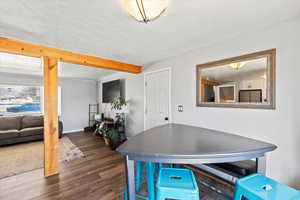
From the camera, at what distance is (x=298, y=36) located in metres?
1.41

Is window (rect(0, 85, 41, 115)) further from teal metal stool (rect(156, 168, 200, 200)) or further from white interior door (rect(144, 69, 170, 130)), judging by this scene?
teal metal stool (rect(156, 168, 200, 200))

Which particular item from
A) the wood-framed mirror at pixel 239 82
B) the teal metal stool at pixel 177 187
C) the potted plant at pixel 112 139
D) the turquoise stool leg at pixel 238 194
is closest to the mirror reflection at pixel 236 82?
the wood-framed mirror at pixel 239 82

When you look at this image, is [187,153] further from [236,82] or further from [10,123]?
[10,123]

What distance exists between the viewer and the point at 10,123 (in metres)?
3.75

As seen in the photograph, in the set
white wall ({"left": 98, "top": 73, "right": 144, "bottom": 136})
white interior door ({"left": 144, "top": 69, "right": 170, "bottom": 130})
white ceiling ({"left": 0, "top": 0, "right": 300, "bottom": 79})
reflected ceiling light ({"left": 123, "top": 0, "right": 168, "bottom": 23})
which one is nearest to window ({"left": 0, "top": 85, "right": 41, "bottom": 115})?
white wall ({"left": 98, "top": 73, "right": 144, "bottom": 136})

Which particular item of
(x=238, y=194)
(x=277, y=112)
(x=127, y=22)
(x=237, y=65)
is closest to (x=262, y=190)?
(x=238, y=194)

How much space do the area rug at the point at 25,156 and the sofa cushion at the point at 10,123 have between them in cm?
65

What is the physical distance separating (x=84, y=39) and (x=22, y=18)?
65 cm

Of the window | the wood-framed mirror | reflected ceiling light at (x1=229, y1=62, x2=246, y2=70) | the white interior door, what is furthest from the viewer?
the window

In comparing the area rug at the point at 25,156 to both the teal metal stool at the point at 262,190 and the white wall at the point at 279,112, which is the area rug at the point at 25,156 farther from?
the white wall at the point at 279,112

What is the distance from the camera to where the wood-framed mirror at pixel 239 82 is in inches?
62.6

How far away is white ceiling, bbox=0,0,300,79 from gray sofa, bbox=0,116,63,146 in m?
3.15

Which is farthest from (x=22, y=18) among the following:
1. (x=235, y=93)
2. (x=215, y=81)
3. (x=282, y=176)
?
(x=282, y=176)

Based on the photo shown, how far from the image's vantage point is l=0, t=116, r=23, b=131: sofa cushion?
11.9 feet
